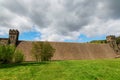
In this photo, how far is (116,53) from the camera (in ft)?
217

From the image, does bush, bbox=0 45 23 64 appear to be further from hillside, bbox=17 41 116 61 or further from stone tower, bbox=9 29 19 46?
stone tower, bbox=9 29 19 46

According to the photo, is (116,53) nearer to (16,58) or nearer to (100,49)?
(100,49)

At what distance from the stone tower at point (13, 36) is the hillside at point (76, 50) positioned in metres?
1.88

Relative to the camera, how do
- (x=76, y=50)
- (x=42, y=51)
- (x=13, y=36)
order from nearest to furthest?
(x=42, y=51) → (x=13, y=36) → (x=76, y=50)

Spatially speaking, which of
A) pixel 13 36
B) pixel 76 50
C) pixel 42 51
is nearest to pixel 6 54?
pixel 42 51

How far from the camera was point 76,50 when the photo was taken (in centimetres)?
6059

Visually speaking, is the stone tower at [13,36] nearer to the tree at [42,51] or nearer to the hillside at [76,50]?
the hillside at [76,50]

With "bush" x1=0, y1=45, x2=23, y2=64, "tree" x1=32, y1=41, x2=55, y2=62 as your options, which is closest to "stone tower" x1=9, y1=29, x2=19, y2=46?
"tree" x1=32, y1=41, x2=55, y2=62

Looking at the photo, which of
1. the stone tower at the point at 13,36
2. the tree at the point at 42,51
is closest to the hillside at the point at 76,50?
the stone tower at the point at 13,36

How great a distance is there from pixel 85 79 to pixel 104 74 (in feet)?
10.4

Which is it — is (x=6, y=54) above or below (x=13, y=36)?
below

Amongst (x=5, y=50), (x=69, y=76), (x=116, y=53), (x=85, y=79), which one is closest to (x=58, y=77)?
(x=69, y=76)

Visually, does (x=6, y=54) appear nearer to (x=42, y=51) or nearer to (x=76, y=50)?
(x=42, y=51)

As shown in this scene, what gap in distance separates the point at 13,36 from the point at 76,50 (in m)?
21.7
